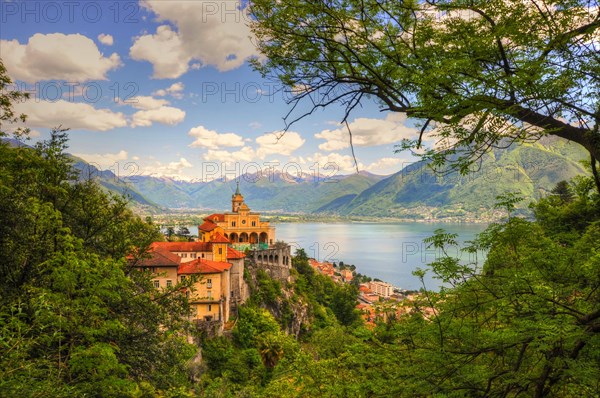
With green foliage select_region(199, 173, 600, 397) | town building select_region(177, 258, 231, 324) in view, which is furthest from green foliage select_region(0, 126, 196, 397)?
town building select_region(177, 258, 231, 324)

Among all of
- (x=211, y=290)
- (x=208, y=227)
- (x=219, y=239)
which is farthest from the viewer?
(x=208, y=227)

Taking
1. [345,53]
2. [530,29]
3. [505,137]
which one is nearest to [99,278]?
[345,53]

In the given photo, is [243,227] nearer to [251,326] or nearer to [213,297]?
[213,297]

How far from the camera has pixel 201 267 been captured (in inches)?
1245

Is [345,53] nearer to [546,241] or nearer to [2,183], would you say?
[546,241]

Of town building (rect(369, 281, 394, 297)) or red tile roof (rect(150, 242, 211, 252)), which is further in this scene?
town building (rect(369, 281, 394, 297))

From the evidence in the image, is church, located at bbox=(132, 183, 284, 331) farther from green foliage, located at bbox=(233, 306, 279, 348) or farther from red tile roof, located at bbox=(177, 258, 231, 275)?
green foliage, located at bbox=(233, 306, 279, 348)

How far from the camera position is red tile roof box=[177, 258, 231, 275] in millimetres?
30422

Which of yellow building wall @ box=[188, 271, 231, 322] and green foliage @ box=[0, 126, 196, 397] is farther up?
green foliage @ box=[0, 126, 196, 397]

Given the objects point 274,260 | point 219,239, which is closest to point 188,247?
point 219,239

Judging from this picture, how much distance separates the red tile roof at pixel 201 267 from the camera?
30.4 meters

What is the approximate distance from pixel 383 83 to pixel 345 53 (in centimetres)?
77

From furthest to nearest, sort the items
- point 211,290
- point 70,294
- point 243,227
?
point 243,227 → point 211,290 → point 70,294

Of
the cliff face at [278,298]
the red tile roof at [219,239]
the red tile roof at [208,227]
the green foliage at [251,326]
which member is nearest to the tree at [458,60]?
the green foliage at [251,326]
